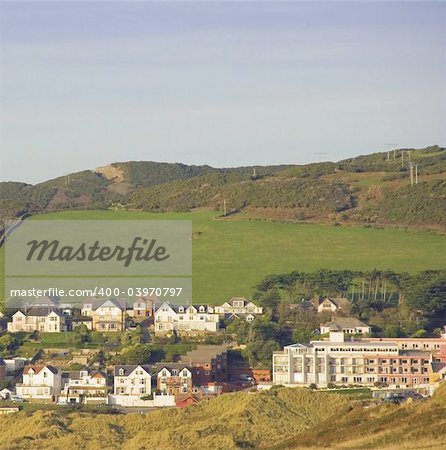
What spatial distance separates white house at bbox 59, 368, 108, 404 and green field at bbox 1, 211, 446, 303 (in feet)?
58.7

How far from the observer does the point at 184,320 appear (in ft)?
236

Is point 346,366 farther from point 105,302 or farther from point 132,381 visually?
point 105,302

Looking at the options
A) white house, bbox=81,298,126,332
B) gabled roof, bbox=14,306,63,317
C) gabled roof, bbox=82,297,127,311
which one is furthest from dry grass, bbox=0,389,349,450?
gabled roof, bbox=82,297,127,311

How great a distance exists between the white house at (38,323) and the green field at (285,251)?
29.8 ft

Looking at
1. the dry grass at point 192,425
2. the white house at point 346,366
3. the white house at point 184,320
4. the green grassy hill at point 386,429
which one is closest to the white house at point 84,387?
the white house at point 346,366

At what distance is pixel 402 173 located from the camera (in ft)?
338

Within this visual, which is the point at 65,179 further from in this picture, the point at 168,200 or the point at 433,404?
the point at 433,404

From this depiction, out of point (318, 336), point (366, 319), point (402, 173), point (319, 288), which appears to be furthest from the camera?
point (402, 173)

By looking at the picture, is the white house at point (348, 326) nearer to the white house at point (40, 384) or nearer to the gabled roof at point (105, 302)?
the gabled roof at point (105, 302)

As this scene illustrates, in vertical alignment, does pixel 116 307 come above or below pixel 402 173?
below

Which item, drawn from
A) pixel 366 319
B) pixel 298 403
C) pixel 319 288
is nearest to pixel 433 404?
pixel 298 403

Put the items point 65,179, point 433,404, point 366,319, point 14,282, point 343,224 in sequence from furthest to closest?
point 65,179
point 343,224
point 14,282
point 366,319
point 433,404

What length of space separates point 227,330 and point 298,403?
25998 millimetres

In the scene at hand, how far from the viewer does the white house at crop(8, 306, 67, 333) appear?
71500 mm
